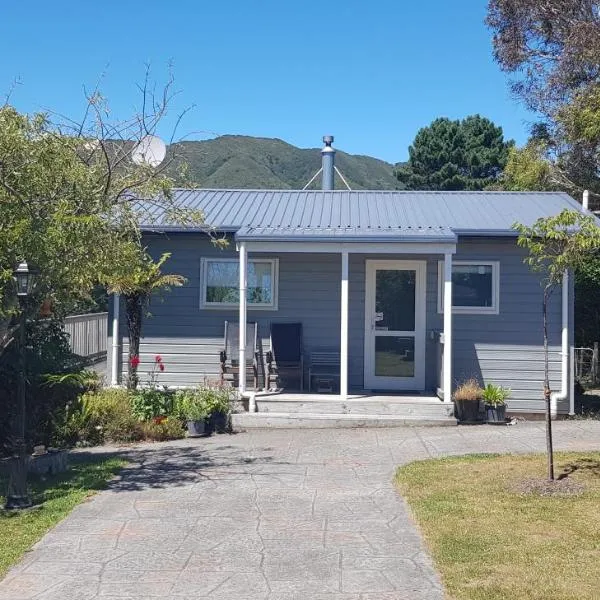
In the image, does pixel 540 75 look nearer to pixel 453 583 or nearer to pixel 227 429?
pixel 227 429

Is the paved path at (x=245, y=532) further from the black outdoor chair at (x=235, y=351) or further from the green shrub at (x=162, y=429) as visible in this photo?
the black outdoor chair at (x=235, y=351)

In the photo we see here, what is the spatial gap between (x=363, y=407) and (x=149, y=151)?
539 cm

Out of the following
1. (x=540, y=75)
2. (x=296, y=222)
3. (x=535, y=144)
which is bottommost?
(x=296, y=222)

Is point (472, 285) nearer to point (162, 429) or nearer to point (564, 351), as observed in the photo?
point (564, 351)

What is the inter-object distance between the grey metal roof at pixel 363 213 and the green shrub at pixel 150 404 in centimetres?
246

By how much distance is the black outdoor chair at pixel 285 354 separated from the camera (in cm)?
1355

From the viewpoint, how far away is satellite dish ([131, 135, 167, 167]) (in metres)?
8.46

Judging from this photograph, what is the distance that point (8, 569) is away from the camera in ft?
19.4

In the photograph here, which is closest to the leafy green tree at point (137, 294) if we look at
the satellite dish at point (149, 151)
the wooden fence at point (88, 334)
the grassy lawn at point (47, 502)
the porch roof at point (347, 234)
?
the porch roof at point (347, 234)

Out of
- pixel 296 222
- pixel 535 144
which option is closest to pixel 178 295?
pixel 296 222

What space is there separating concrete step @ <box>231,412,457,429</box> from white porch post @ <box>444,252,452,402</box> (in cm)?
49

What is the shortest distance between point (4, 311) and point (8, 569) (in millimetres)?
2361

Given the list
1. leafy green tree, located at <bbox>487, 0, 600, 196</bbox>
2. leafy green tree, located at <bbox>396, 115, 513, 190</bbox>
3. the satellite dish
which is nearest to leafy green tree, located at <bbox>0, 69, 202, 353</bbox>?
the satellite dish

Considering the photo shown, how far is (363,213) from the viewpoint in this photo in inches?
565
